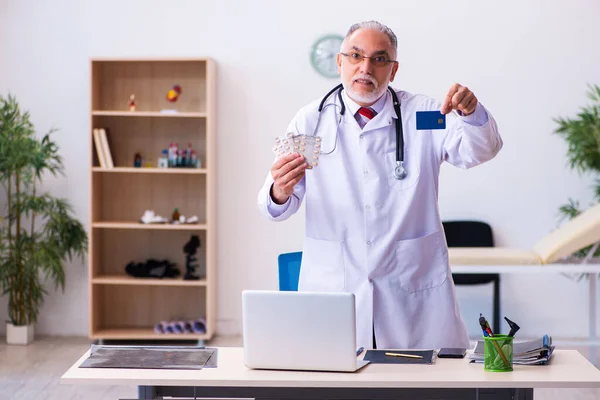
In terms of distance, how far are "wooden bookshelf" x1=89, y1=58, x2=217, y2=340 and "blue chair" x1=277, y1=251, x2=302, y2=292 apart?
284 cm

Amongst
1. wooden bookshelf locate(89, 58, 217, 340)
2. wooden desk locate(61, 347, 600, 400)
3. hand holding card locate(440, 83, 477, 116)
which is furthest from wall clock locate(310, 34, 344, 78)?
wooden desk locate(61, 347, 600, 400)

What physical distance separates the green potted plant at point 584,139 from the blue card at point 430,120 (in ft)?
11.2

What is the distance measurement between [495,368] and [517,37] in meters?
4.30

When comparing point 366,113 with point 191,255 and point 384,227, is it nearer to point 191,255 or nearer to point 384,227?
point 384,227

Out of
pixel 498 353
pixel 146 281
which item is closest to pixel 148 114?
pixel 146 281

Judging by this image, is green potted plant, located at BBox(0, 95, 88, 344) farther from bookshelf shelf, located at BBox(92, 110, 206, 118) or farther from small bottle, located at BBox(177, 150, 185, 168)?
small bottle, located at BBox(177, 150, 185, 168)

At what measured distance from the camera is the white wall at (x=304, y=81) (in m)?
6.27

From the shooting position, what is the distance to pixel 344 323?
7.55 ft

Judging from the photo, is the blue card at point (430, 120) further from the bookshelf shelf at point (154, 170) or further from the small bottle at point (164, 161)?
the small bottle at point (164, 161)

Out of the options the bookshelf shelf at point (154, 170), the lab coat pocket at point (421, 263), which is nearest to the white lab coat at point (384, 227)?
the lab coat pocket at point (421, 263)

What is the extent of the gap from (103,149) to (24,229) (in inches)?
34.3

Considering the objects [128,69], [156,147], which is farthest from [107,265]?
[128,69]

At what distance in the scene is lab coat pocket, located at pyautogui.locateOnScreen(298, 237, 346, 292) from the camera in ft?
9.44

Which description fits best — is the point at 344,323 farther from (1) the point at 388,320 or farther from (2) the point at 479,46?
(2) the point at 479,46
